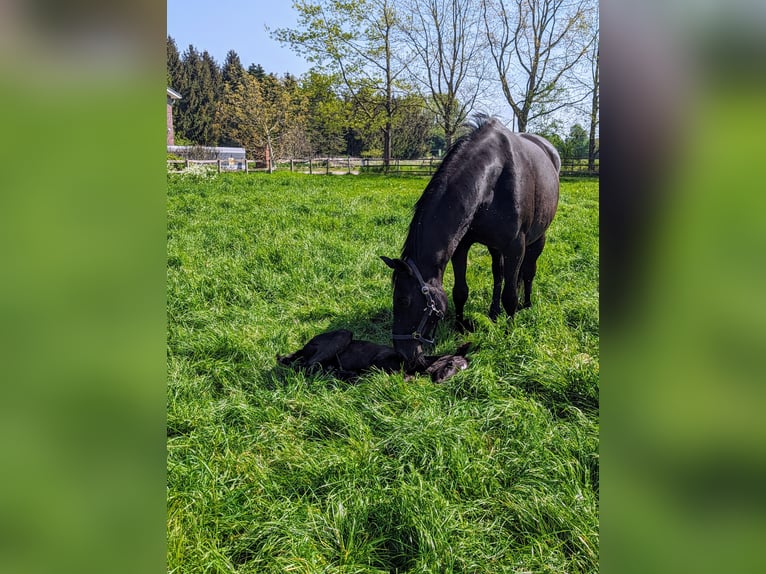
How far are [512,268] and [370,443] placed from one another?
2.62 m

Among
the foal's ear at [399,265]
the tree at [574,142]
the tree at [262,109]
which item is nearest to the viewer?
the foal's ear at [399,265]

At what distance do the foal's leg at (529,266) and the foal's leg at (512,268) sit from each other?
3.17 feet

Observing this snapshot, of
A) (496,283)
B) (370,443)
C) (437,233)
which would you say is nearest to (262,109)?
(496,283)

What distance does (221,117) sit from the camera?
4319 centimetres

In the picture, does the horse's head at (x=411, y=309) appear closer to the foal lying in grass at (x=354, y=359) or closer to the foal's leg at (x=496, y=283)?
the foal lying in grass at (x=354, y=359)

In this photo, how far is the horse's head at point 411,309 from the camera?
3723 mm

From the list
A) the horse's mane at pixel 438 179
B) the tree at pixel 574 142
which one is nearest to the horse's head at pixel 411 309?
the horse's mane at pixel 438 179

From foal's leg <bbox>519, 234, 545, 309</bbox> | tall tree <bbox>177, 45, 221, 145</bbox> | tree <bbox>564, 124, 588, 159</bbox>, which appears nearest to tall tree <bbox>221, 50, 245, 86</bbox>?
tall tree <bbox>177, 45, 221, 145</bbox>

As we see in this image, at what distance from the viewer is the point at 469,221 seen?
407cm

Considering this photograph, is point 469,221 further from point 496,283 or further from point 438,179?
point 496,283
